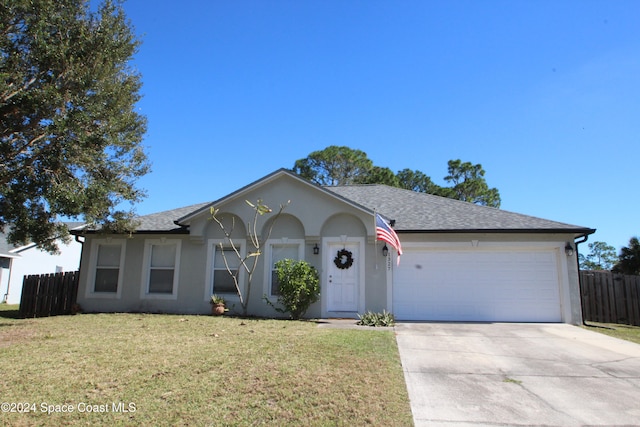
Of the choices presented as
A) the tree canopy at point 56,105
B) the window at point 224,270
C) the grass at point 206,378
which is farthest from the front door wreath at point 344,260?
the tree canopy at point 56,105

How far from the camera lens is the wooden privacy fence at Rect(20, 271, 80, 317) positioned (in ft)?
46.8

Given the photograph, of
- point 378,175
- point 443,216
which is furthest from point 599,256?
point 443,216

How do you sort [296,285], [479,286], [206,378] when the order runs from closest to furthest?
[206,378] < [296,285] < [479,286]

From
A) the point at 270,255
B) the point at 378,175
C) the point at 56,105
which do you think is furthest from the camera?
the point at 378,175

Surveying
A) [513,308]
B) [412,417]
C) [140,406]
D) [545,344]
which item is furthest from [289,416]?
[513,308]

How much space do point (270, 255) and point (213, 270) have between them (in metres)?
2.00

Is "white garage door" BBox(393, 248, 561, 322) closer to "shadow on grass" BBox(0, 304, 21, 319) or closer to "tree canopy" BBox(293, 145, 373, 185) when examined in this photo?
"shadow on grass" BBox(0, 304, 21, 319)

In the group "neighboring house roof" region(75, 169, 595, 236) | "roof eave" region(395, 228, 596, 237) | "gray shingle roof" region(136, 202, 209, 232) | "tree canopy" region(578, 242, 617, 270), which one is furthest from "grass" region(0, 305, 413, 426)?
"tree canopy" region(578, 242, 617, 270)

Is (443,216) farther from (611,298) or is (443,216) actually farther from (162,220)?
(162,220)

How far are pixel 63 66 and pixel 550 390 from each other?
11.0 metres

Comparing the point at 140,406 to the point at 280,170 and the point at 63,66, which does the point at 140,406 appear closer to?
the point at 63,66

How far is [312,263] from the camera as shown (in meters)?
12.4

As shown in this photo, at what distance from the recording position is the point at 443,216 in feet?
44.3

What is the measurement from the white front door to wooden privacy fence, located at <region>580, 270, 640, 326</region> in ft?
25.9
